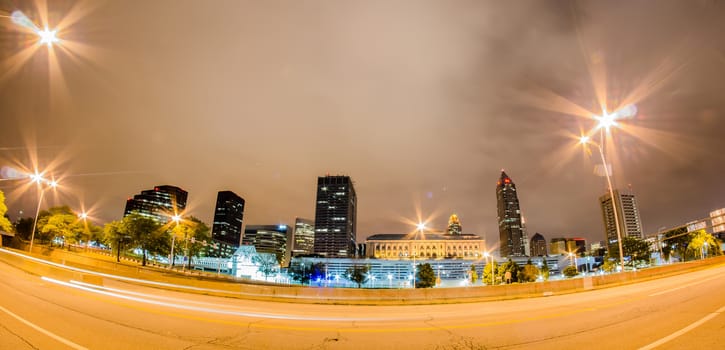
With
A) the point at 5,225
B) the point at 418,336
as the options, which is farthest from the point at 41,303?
the point at 5,225

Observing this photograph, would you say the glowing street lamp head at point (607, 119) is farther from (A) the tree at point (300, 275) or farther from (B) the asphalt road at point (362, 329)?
(A) the tree at point (300, 275)

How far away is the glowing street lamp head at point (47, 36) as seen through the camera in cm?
1508

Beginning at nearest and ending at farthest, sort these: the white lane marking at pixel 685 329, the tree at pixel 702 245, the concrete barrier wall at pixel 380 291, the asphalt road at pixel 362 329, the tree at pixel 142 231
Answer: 1. the white lane marking at pixel 685 329
2. the asphalt road at pixel 362 329
3. the concrete barrier wall at pixel 380 291
4. the tree at pixel 142 231
5. the tree at pixel 702 245

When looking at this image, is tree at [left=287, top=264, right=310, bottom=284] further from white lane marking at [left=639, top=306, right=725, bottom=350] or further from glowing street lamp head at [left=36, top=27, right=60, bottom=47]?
white lane marking at [left=639, top=306, right=725, bottom=350]

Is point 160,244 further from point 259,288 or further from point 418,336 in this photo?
point 418,336

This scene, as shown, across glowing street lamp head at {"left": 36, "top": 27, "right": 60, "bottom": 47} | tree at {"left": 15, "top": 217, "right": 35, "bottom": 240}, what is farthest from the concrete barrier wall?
tree at {"left": 15, "top": 217, "right": 35, "bottom": 240}

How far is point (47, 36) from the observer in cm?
1538

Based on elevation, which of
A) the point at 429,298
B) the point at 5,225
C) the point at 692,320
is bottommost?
the point at 429,298

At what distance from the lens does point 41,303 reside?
479 inches

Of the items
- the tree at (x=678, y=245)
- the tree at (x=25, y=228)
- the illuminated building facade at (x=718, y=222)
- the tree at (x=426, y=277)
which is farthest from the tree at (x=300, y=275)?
the tree at (x=678, y=245)

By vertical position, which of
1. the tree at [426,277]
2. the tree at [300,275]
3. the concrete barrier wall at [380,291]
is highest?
the concrete barrier wall at [380,291]

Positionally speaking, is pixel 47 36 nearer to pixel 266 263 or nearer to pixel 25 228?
pixel 25 228

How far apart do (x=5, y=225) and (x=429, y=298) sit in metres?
67.5

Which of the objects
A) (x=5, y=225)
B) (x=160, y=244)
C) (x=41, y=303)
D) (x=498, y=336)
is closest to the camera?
(x=498, y=336)
